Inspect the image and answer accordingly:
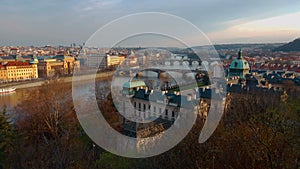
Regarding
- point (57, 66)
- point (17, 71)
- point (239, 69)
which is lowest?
point (17, 71)

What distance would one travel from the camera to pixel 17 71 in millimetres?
17812

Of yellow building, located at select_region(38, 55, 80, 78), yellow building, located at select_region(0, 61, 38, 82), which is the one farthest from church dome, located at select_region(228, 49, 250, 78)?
yellow building, located at select_region(0, 61, 38, 82)

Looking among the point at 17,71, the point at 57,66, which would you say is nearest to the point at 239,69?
the point at 17,71

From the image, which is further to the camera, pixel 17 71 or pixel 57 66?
pixel 57 66

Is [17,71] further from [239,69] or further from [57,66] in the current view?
[239,69]

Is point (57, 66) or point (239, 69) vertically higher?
point (239, 69)

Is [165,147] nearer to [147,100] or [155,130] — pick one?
[155,130]

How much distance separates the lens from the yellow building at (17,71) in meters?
16.9

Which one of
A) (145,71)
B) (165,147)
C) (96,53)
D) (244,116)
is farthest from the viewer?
(96,53)

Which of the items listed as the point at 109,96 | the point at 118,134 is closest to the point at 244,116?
the point at 118,134

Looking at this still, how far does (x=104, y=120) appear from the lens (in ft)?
16.7

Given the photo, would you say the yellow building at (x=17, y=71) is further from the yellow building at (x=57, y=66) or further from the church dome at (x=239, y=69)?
the church dome at (x=239, y=69)

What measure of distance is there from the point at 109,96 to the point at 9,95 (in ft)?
26.0

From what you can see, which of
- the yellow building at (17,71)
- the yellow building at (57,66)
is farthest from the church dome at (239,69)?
the yellow building at (17,71)
